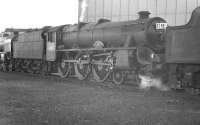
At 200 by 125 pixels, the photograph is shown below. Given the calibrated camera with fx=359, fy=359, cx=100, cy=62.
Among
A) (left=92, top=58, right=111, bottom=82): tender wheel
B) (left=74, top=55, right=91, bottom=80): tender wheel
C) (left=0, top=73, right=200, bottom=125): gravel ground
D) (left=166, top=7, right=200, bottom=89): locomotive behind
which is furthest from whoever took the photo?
(left=74, top=55, right=91, bottom=80): tender wheel

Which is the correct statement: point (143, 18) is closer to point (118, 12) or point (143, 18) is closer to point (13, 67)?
point (13, 67)

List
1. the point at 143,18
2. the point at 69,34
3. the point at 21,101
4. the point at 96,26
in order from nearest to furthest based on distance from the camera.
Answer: the point at 21,101
the point at 143,18
the point at 96,26
the point at 69,34

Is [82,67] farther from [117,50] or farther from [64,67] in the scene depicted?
[117,50]

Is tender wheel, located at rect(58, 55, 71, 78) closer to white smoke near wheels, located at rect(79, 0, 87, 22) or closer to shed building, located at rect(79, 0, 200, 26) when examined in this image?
shed building, located at rect(79, 0, 200, 26)

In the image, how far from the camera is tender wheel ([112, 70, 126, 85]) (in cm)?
1530

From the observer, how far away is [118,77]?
1577cm

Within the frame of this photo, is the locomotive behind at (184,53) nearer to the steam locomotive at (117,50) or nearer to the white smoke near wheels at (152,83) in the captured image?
the steam locomotive at (117,50)

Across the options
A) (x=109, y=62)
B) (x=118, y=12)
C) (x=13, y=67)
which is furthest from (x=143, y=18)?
(x=118, y=12)

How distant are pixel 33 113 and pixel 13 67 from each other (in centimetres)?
2122

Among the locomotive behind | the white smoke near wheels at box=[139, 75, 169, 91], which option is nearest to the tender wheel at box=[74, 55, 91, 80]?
the white smoke near wheels at box=[139, 75, 169, 91]

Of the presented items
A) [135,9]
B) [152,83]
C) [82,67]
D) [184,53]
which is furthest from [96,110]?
[135,9]

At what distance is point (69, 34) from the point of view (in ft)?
66.5

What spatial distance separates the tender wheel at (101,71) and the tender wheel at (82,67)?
20.4 inches

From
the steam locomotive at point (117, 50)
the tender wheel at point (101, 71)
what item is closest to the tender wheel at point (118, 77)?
the steam locomotive at point (117, 50)
